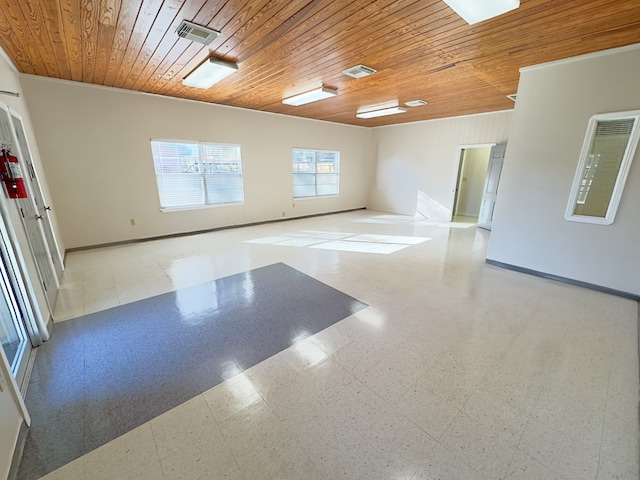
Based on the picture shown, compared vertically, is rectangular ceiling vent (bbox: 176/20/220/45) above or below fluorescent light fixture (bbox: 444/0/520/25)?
above

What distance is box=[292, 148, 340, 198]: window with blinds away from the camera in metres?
7.19

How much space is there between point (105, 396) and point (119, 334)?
0.76 meters

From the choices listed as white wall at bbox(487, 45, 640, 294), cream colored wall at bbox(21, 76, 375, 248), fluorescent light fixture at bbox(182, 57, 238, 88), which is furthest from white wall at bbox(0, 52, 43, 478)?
white wall at bbox(487, 45, 640, 294)

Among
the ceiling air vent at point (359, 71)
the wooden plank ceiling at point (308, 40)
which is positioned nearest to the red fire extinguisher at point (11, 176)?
the wooden plank ceiling at point (308, 40)

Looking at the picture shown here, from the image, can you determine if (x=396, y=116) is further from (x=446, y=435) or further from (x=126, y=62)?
(x=446, y=435)

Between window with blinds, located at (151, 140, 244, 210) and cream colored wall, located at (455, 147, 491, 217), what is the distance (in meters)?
6.69

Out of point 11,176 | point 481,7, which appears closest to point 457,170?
point 481,7

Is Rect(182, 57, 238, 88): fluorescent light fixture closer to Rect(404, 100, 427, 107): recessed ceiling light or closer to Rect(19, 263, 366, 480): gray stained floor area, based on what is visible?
Rect(19, 263, 366, 480): gray stained floor area

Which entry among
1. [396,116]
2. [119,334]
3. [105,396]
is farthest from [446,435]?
[396,116]

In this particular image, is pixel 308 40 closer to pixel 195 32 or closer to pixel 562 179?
pixel 195 32

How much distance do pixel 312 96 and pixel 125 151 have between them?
11.3 ft

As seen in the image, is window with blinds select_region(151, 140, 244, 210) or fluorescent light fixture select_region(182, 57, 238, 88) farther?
window with blinds select_region(151, 140, 244, 210)

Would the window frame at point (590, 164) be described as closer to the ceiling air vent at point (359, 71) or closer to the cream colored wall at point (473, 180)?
the ceiling air vent at point (359, 71)

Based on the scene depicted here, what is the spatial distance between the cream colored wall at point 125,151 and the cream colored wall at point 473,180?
17.9 feet
